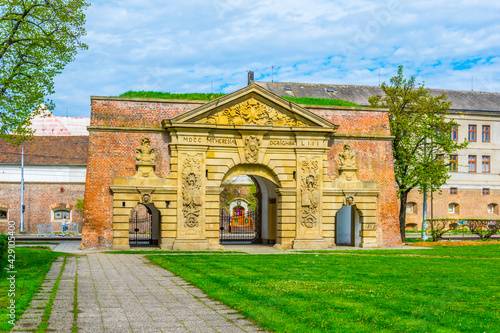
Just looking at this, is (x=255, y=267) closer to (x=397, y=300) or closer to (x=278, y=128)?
(x=397, y=300)

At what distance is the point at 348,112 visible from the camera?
31.7m

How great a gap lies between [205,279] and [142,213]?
33.6 metres

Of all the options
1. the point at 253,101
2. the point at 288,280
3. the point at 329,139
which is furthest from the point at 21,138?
the point at 329,139

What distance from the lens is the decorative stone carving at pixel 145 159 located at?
92.9ft

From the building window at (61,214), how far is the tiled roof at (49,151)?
162 inches

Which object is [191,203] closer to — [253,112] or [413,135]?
[253,112]

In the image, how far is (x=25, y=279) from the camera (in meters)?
15.3

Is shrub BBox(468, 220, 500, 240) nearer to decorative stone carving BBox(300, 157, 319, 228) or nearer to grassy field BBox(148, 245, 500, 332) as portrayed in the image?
decorative stone carving BBox(300, 157, 319, 228)

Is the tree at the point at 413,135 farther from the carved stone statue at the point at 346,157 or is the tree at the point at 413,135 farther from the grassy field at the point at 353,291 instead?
the grassy field at the point at 353,291

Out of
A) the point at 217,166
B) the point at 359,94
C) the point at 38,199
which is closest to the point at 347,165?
the point at 217,166

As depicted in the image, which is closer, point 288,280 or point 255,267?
point 288,280

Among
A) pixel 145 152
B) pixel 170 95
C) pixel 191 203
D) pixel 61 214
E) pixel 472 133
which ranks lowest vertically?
pixel 61 214

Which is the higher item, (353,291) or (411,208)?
(411,208)

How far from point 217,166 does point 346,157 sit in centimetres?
711
